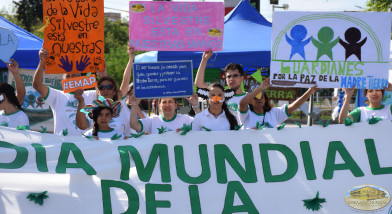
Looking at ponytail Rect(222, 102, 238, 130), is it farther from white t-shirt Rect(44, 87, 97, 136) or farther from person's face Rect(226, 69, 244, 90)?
white t-shirt Rect(44, 87, 97, 136)

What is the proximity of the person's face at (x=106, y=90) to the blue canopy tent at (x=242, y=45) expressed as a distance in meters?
2.63

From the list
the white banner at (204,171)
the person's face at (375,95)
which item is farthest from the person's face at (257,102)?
the person's face at (375,95)

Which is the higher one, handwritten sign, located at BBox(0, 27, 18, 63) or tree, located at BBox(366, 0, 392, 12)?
tree, located at BBox(366, 0, 392, 12)

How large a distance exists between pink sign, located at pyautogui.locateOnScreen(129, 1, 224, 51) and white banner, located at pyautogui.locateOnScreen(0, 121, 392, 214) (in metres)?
1.28

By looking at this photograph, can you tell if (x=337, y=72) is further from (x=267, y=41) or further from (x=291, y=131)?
(x=267, y=41)

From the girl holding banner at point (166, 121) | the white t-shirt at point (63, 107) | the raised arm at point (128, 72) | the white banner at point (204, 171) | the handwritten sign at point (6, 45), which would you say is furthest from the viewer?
the raised arm at point (128, 72)

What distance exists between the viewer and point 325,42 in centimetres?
449

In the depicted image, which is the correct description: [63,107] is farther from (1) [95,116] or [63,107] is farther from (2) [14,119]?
(1) [95,116]

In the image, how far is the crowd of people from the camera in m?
4.33

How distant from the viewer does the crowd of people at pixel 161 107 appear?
433 cm

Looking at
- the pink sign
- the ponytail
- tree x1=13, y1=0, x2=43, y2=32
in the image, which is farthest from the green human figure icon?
tree x1=13, y1=0, x2=43, y2=32

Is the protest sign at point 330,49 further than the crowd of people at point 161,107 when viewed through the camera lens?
Yes

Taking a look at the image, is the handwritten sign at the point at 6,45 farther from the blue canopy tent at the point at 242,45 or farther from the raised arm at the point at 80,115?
the blue canopy tent at the point at 242,45

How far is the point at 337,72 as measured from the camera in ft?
14.7
